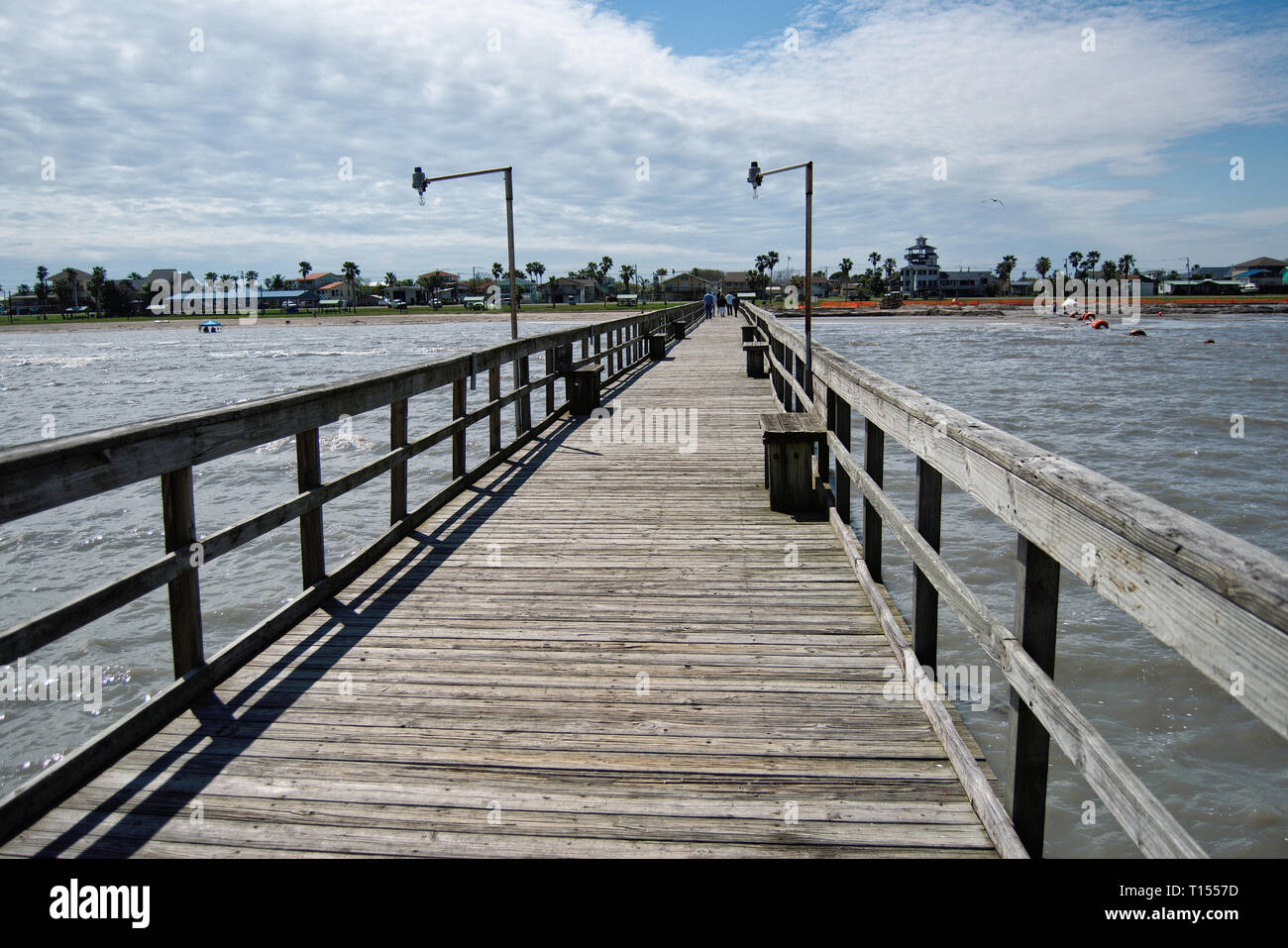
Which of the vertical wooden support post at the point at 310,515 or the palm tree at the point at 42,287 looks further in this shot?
the palm tree at the point at 42,287

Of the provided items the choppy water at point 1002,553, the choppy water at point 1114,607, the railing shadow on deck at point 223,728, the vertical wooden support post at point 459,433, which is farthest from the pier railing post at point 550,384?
the railing shadow on deck at point 223,728

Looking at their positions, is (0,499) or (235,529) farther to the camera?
(235,529)

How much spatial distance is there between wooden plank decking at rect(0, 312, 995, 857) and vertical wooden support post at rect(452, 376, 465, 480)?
1.63 meters

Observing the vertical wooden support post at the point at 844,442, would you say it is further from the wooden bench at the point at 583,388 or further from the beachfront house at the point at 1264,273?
the beachfront house at the point at 1264,273

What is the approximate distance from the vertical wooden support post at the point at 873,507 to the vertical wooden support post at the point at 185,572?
121 inches

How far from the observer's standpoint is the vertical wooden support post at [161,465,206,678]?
10.7ft

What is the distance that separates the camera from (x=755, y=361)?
17.1 metres

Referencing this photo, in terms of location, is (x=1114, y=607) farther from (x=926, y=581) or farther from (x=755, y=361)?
(x=755, y=361)

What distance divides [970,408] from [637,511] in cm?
1828

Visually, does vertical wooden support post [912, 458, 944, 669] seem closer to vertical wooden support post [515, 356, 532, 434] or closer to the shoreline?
vertical wooden support post [515, 356, 532, 434]

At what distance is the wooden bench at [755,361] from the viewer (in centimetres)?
1680

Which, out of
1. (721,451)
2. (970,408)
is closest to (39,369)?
(970,408)
